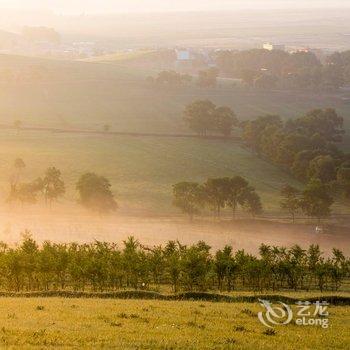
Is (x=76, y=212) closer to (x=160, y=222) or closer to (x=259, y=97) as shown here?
(x=160, y=222)

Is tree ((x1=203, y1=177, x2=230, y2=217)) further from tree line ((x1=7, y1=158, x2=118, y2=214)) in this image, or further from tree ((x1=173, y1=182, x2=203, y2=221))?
tree line ((x1=7, y1=158, x2=118, y2=214))

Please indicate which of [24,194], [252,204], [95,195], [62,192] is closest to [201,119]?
[62,192]

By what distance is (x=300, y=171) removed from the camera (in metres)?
110

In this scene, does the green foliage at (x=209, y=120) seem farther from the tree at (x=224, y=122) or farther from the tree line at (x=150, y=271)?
the tree line at (x=150, y=271)

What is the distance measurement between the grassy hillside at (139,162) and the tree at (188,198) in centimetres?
360

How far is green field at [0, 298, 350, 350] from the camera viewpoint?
2580 centimetres

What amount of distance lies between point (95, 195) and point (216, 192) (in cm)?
1650

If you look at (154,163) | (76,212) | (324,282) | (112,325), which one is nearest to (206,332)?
(112,325)


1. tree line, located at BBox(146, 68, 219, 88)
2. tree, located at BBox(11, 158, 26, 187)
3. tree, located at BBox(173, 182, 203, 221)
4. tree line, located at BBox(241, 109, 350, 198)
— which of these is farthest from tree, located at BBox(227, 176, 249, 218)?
tree line, located at BBox(146, 68, 219, 88)

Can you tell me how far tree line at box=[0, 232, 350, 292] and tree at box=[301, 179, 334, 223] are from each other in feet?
97.4

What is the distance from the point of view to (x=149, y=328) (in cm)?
2878

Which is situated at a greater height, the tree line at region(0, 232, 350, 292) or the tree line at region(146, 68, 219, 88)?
the tree line at region(146, 68, 219, 88)

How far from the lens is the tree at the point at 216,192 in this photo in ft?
292

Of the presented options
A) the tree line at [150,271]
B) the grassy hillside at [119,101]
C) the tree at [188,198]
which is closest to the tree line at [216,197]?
the tree at [188,198]
